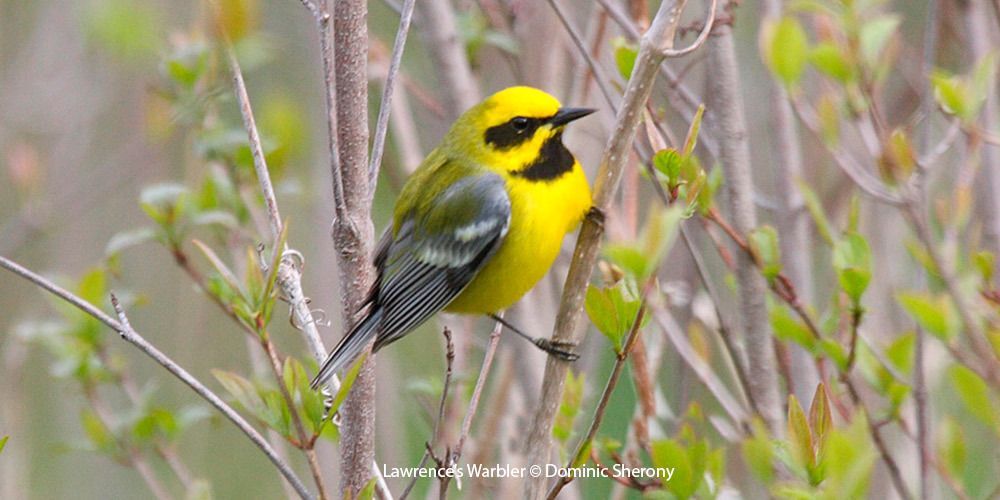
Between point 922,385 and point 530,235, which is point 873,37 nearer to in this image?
point 922,385

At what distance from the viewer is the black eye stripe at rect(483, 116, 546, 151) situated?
2.69 m

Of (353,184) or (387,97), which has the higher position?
(387,97)

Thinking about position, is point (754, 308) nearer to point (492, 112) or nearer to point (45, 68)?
point (492, 112)

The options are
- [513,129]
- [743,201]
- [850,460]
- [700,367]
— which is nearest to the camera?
[850,460]

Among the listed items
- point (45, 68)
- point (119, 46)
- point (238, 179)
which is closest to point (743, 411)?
point (238, 179)

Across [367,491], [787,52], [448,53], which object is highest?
[448,53]

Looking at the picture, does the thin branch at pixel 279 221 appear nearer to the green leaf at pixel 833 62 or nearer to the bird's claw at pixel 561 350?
the bird's claw at pixel 561 350

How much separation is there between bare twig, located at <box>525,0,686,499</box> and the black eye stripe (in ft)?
2.46

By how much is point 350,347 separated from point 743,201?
0.85 m

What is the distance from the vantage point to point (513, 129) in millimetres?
2721

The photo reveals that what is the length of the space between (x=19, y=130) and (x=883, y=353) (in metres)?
3.39

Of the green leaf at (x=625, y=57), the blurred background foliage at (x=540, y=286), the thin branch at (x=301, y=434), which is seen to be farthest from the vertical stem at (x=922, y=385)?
the thin branch at (x=301, y=434)

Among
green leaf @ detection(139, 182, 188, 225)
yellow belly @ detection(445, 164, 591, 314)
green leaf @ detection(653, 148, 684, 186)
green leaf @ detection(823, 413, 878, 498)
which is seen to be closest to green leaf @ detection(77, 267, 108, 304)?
green leaf @ detection(139, 182, 188, 225)

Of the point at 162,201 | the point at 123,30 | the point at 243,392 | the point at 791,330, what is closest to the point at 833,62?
the point at 791,330
